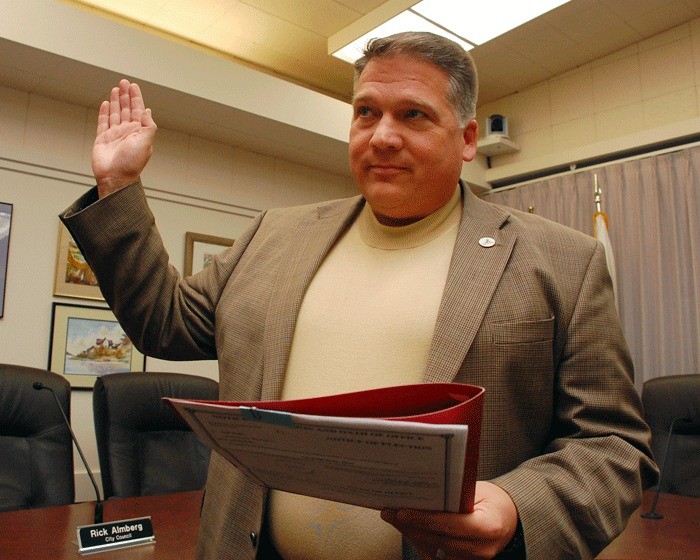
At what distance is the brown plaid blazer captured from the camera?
3.15 feet

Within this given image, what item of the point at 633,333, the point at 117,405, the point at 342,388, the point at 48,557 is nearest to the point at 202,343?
the point at 342,388

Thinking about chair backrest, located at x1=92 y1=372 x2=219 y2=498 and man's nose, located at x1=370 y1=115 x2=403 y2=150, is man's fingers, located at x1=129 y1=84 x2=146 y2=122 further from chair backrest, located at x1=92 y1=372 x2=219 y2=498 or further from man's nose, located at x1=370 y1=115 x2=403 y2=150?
chair backrest, located at x1=92 y1=372 x2=219 y2=498

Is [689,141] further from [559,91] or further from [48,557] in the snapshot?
[48,557]

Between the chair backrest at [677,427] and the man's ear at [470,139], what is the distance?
6.17 ft

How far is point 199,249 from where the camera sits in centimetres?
427

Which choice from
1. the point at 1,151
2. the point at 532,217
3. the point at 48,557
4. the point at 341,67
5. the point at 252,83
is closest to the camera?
the point at 532,217

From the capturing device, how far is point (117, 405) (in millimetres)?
Result: 2725

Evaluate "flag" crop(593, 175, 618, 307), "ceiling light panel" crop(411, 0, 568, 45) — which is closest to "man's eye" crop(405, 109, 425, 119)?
"ceiling light panel" crop(411, 0, 568, 45)

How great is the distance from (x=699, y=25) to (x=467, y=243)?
4039 millimetres

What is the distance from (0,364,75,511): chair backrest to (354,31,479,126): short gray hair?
75.2 inches

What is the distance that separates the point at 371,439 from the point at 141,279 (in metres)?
0.64

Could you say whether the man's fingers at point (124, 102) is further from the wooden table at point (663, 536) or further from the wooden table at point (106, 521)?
the wooden table at point (663, 536)

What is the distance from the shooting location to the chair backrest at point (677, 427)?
109 inches

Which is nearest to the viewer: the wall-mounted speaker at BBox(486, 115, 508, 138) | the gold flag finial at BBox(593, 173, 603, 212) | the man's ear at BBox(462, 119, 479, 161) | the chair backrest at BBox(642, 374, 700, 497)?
the man's ear at BBox(462, 119, 479, 161)
